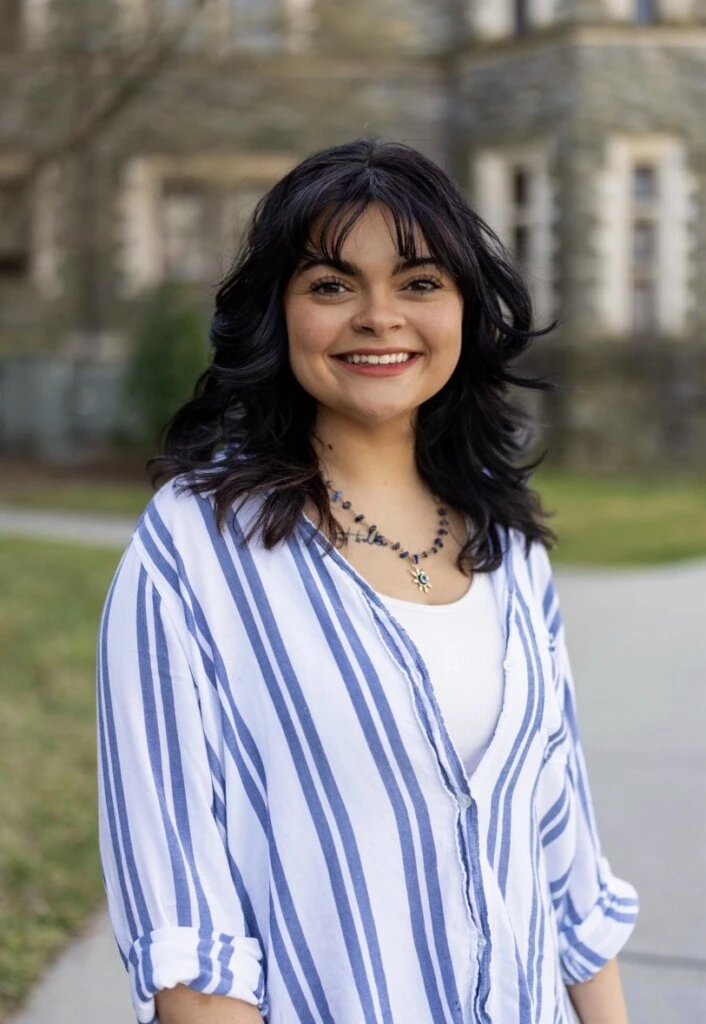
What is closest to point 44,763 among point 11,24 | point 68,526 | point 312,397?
point 312,397

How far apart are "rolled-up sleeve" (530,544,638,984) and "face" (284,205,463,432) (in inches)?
16.7

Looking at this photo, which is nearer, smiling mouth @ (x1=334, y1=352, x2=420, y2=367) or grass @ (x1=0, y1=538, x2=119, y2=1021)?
smiling mouth @ (x1=334, y1=352, x2=420, y2=367)

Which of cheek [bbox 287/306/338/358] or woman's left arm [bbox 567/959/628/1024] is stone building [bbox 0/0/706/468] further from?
cheek [bbox 287/306/338/358]

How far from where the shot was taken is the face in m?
1.57

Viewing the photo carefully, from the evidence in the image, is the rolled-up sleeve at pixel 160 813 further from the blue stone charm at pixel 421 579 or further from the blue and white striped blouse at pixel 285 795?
the blue stone charm at pixel 421 579

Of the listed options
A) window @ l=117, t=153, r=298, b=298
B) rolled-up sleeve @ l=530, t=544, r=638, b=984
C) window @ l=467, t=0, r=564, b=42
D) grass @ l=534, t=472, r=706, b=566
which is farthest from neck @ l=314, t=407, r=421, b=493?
window @ l=467, t=0, r=564, b=42

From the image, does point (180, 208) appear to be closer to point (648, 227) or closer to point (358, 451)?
point (648, 227)

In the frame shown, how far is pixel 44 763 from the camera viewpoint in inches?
182

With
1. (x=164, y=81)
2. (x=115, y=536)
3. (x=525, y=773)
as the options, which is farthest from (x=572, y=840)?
Result: (x=164, y=81)

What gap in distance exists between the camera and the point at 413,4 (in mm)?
15344

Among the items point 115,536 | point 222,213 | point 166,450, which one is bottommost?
point 115,536

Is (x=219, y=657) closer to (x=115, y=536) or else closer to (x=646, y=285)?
(x=115, y=536)

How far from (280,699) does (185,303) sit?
12174mm

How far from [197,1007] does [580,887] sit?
692 millimetres
